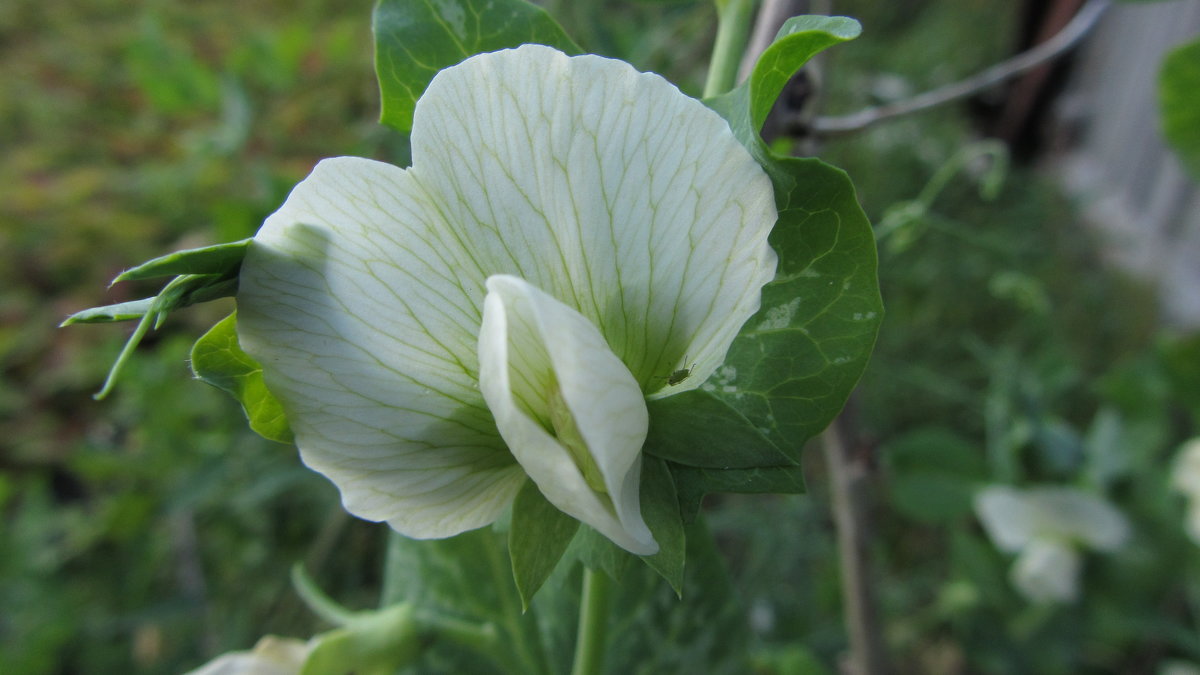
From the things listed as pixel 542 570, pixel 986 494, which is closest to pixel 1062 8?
pixel 986 494

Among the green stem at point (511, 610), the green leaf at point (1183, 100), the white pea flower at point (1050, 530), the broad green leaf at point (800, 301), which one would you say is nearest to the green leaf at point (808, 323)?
the broad green leaf at point (800, 301)

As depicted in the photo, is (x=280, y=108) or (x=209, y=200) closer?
(x=209, y=200)

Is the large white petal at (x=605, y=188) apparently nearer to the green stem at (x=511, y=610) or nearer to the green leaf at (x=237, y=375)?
the green leaf at (x=237, y=375)

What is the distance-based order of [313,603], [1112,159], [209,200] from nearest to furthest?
[313,603], [209,200], [1112,159]

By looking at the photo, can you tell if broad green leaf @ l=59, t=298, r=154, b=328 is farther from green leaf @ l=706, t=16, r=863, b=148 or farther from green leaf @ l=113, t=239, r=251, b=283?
green leaf @ l=706, t=16, r=863, b=148

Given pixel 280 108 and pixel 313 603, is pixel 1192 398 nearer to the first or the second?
pixel 313 603

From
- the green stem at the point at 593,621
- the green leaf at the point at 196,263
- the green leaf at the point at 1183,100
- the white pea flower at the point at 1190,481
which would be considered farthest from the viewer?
the white pea flower at the point at 1190,481
